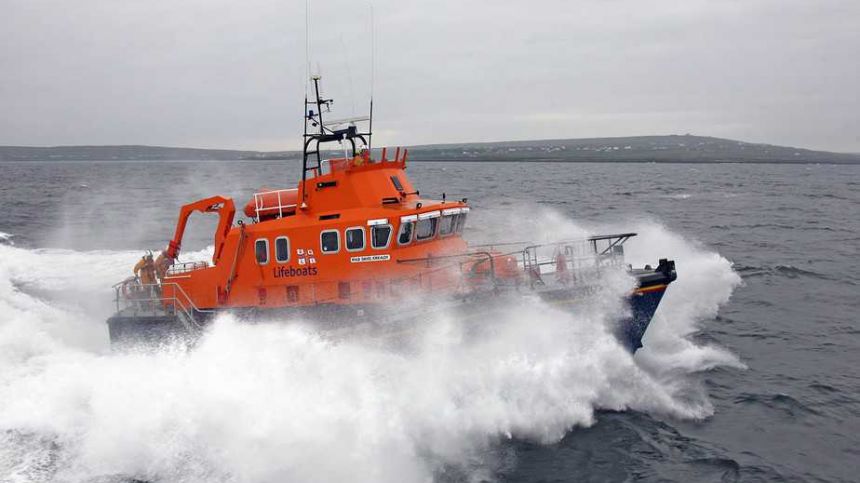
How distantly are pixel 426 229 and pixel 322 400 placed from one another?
3734 mm

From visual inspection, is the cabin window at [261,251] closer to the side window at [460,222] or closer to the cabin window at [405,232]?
the cabin window at [405,232]

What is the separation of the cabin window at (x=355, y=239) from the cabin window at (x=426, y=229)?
3.20 ft

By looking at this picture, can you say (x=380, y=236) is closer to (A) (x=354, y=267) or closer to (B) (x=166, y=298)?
(A) (x=354, y=267)

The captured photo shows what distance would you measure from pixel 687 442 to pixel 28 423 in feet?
33.2

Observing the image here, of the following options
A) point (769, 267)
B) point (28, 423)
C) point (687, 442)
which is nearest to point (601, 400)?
point (687, 442)

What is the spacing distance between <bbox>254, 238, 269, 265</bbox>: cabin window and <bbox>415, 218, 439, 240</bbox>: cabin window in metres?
2.71

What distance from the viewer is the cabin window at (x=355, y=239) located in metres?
12.2

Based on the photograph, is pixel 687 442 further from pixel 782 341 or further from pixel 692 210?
pixel 692 210

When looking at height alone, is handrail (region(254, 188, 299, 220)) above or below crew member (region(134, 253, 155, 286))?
above

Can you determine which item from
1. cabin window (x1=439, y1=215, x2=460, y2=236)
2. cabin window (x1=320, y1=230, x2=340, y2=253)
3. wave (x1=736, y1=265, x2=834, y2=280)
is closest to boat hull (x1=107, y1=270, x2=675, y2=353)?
cabin window (x1=320, y1=230, x2=340, y2=253)

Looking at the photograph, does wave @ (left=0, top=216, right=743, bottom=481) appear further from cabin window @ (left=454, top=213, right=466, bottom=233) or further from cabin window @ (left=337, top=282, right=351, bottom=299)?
cabin window @ (left=454, top=213, right=466, bottom=233)

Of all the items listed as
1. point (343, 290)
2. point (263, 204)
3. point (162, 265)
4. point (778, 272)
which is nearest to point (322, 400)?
point (343, 290)

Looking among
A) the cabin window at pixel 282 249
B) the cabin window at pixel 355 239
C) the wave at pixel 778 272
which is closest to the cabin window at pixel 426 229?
the cabin window at pixel 355 239

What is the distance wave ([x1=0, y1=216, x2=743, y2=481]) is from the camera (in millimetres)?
9844
